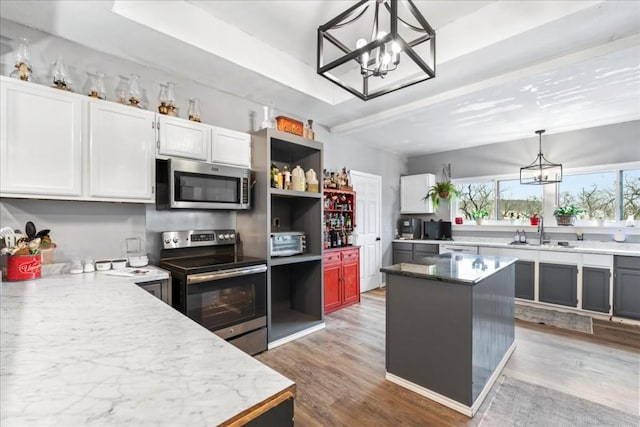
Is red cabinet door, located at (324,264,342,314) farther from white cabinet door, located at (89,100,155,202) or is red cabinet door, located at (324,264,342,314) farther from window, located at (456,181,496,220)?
window, located at (456,181,496,220)

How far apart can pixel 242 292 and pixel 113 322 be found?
1648 mm

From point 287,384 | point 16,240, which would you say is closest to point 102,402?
point 287,384

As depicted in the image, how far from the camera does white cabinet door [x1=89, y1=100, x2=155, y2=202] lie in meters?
2.21

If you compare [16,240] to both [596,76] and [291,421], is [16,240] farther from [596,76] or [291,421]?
[596,76]

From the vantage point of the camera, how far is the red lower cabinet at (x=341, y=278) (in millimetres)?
4043

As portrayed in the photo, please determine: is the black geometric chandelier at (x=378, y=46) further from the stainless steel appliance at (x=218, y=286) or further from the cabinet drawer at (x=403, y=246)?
the cabinet drawer at (x=403, y=246)

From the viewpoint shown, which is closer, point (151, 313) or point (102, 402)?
point (102, 402)

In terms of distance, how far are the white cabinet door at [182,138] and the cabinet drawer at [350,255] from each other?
7.77 ft

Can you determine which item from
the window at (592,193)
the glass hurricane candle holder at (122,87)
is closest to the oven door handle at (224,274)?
the glass hurricane candle holder at (122,87)

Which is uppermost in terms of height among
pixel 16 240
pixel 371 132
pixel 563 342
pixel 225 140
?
pixel 371 132

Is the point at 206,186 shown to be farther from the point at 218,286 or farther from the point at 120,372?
the point at 120,372

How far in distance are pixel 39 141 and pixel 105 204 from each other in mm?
667

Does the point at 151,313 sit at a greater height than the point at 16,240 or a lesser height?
lesser

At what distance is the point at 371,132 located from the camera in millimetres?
4734
